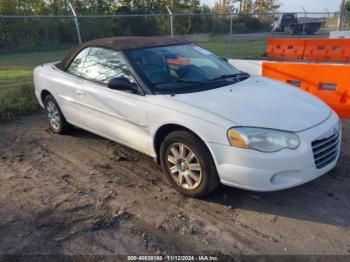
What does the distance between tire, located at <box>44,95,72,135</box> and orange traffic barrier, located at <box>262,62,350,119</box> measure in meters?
3.86

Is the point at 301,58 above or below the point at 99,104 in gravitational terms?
below

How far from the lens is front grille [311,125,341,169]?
3.29m

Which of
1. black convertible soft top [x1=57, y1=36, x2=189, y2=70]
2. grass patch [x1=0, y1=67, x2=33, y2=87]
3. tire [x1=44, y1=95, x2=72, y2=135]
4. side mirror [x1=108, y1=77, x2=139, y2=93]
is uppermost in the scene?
black convertible soft top [x1=57, y1=36, x2=189, y2=70]

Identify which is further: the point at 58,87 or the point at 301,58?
the point at 301,58

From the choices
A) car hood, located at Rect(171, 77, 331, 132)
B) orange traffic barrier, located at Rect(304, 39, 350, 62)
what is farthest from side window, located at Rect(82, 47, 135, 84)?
orange traffic barrier, located at Rect(304, 39, 350, 62)

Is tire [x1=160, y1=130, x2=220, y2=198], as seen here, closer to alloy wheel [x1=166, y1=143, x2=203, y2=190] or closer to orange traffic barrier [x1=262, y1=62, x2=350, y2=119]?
alloy wheel [x1=166, y1=143, x2=203, y2=190]

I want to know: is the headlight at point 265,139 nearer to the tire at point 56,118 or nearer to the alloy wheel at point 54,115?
the tire at point 56,118

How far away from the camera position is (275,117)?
3.32 meters

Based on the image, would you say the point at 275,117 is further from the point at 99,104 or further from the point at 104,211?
the point at 99,104

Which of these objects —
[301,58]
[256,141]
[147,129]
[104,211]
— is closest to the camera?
[256,141]

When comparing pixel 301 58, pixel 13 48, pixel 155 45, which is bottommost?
pixel 301 58

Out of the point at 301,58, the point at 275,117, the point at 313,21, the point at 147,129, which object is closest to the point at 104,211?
the point at 147,129

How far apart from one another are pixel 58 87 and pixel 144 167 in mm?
1912

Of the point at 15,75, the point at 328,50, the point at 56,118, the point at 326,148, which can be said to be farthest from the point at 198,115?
the point at 328,50
